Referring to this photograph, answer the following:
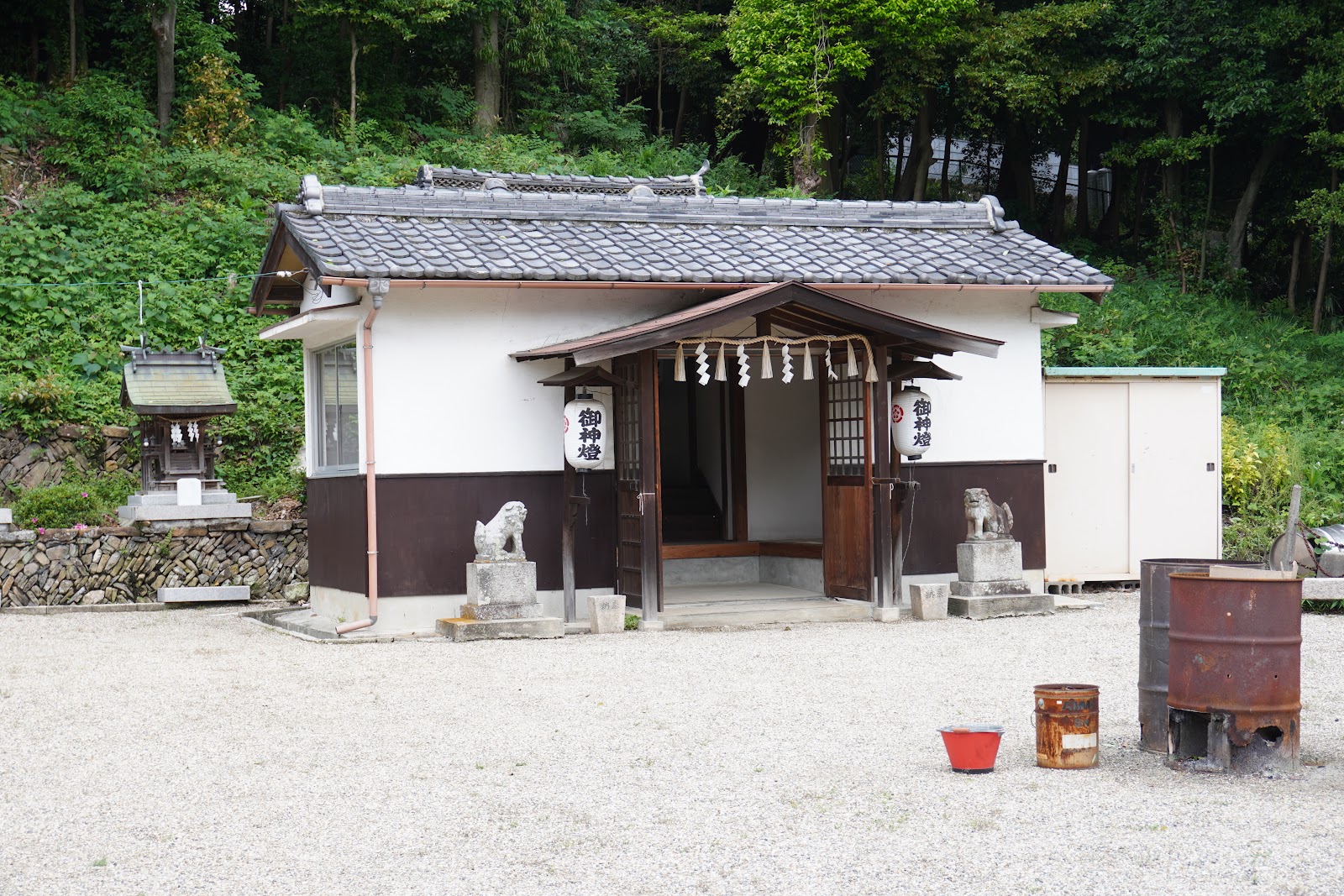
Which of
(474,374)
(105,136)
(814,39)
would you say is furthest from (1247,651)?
(105,136)

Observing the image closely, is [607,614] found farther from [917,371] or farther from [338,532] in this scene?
[917,371]

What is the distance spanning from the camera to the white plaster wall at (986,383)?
1308cm

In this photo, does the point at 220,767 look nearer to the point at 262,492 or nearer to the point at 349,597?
the point at 349,597

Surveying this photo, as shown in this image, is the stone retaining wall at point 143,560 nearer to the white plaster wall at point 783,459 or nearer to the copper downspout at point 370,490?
the copper downspout at point 370,490

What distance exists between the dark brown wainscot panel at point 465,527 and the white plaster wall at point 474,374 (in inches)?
5.8

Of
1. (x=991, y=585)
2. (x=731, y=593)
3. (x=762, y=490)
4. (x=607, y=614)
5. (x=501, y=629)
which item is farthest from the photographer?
(x=762, y=490)

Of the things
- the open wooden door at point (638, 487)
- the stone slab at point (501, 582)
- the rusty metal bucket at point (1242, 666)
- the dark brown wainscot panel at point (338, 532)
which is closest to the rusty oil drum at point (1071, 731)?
the rusty metal bucket at point (1242, 666)

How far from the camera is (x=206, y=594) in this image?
15.2 metres

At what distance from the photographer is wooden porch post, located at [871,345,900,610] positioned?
11.9 m

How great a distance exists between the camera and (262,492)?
17.0 metres

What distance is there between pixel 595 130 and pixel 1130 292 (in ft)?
36.2

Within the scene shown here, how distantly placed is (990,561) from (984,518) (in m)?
0.40

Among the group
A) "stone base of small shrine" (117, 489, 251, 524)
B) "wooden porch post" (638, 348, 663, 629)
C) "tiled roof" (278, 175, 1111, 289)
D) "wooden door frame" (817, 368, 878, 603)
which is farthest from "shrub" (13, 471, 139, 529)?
"wooden door frame" (817, 368, 878, 603)

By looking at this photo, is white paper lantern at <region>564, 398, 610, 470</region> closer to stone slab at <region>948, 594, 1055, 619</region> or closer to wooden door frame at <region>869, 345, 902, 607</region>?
wooden door frame at <region>869, 345, 902, 607</region>
